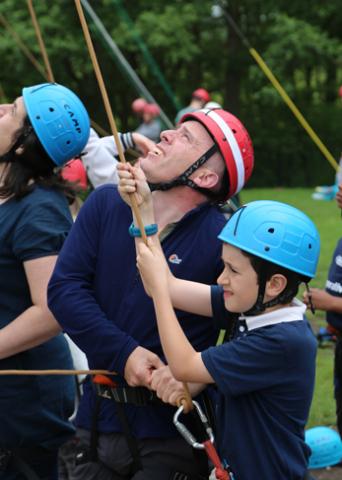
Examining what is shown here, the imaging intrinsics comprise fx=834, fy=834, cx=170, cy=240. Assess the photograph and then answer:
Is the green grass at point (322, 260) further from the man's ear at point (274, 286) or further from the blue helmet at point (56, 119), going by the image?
the man's ear at point (274, 286)

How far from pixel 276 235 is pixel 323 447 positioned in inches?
127

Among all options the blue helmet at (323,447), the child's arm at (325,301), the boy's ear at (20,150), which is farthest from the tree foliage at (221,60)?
the boy's ear at (20,150)

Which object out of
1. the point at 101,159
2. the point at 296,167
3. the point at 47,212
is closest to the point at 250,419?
the point at 47,212

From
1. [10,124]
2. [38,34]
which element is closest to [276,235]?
[10,124]

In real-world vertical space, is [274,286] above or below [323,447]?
above

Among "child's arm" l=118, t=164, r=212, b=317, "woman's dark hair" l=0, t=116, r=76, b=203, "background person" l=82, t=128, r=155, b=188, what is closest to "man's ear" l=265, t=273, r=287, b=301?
"child's arm" l=118, t=164, r=212, b=317

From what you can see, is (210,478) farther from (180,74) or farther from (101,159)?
(180,74)

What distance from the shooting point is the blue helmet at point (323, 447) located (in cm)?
557

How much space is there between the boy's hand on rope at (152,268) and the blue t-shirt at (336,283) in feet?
7.76

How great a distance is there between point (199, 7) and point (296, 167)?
7.48 metres

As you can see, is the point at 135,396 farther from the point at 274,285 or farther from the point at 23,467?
the point at 23,467

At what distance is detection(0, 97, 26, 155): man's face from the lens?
3488 mm

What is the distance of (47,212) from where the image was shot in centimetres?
337

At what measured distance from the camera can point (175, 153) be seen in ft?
10.3
